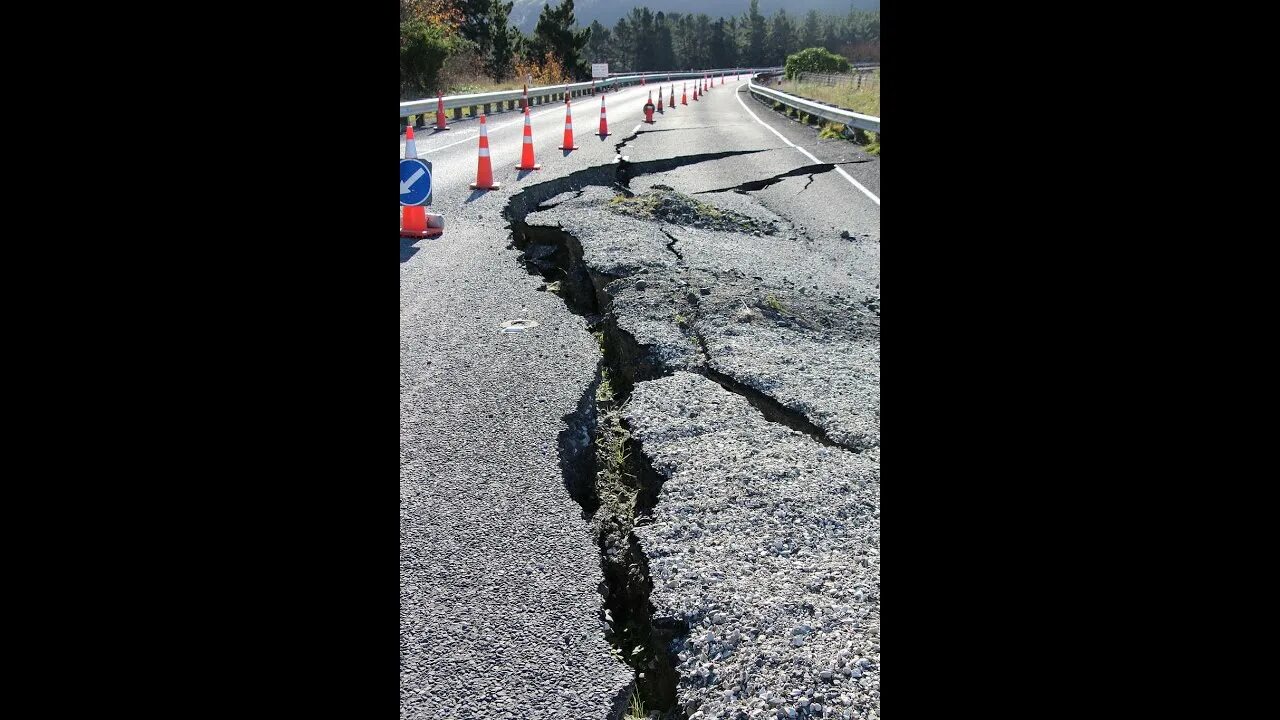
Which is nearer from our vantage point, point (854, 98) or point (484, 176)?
point (484, 176)

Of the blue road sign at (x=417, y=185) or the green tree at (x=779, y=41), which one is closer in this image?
the blue road sign at (x=417, y=185)

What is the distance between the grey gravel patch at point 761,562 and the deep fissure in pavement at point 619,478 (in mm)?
57

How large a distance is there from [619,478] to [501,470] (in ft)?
1.32

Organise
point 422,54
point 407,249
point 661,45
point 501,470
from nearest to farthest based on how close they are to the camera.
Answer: point 501,470
point 407,249
point 422,54
point 661,45

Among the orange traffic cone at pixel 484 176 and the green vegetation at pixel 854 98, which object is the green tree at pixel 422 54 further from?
the orange traffic cone at pixel 484 176

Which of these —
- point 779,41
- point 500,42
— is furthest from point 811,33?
point 500,42

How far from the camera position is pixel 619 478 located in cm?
334

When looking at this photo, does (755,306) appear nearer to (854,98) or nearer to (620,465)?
(620,465)

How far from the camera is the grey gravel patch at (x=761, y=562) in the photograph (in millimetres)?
2057

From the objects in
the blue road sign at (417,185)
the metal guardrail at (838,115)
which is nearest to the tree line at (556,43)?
the metal guardrail at (838,115)
